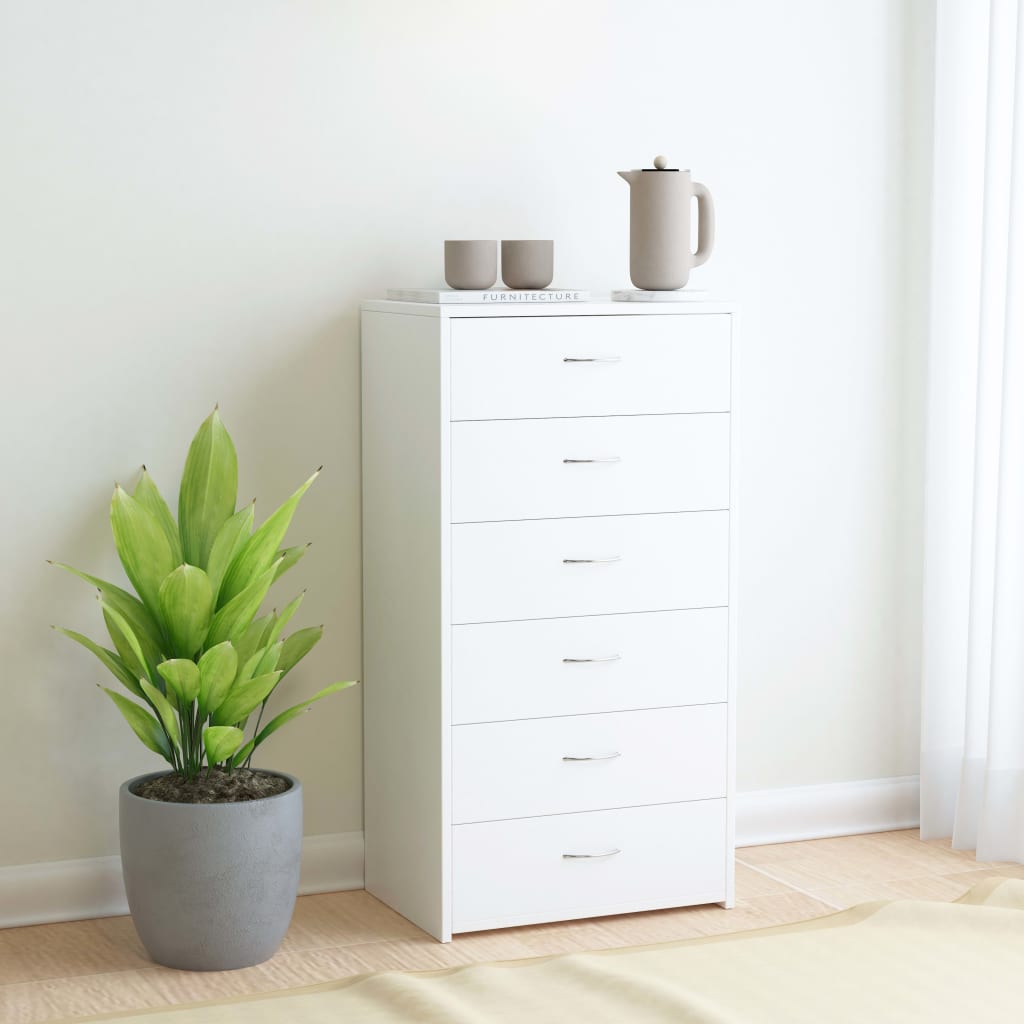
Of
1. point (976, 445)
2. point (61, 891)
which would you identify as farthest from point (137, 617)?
point (976, 445)

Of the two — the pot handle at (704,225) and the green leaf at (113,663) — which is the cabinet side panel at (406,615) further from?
the pot handle at (704,225)

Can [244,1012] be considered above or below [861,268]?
below

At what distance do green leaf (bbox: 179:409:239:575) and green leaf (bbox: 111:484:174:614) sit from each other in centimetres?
10

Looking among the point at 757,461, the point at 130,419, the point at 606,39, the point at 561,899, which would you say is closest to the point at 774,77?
the point at 606,39

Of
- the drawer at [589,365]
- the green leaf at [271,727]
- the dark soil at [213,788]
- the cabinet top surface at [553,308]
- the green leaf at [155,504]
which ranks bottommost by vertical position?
the dark soil at [213,788]

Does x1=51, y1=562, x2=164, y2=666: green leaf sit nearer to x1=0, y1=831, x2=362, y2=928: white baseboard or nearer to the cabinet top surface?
x1=0, y1=831, x2=362, y2=928: white baseboard

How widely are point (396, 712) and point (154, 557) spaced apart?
0.55m

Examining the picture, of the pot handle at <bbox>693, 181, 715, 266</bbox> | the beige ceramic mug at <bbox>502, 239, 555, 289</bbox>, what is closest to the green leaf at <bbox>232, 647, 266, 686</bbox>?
the beige ceramic mug at <bbox>502, 239, 555, 289</bbox>

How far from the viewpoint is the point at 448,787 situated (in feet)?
8.67

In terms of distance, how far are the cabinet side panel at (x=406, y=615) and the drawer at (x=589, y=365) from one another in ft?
0.24

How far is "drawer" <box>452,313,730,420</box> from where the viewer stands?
2.59 meters

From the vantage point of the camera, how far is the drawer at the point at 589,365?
259cm

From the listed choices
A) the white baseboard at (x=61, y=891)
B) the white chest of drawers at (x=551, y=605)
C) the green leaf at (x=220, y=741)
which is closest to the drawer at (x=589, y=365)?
the white chest of drawers at (x=551, y=605)

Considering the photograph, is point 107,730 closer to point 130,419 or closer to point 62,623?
point 62,623
